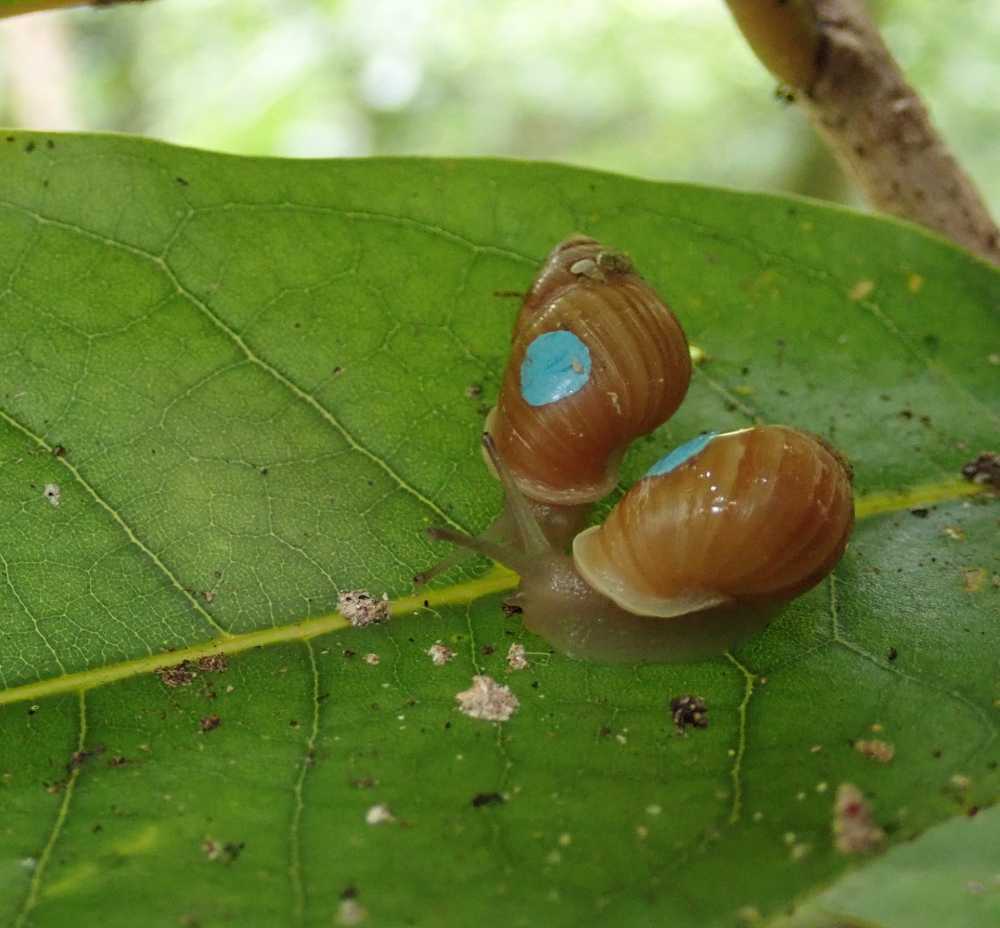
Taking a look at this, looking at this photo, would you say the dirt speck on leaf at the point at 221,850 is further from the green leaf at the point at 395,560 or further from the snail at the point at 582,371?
the snail at the point at 582,371

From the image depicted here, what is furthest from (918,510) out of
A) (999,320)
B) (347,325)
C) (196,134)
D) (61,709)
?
(196,134)

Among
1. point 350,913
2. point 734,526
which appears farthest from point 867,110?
point 350,913

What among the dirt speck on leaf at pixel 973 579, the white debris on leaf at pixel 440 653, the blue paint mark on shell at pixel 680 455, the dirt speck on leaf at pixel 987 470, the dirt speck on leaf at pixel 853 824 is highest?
the blue paint mark on shell at pixel 680 455

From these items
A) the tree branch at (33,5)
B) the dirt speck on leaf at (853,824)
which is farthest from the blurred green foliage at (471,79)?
the dirt speck on leaf at (853,824)

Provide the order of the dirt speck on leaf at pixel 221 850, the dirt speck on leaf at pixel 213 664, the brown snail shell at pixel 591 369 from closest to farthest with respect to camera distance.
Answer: the dirt speck on leaf at pixel 221 850 → the dirt speck on leaf at pixel 213 664 → the brown snail shell at pixel 591 369

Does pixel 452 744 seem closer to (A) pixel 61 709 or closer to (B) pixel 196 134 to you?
(A) pixel 61 709
